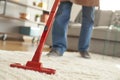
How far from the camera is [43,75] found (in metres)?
0.92

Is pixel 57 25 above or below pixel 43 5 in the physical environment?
below

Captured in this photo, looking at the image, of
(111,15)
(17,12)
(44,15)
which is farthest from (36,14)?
(111,15)

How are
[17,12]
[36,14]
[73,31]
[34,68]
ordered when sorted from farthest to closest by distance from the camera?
[36,14], [17,12], [73,31], [34,68]

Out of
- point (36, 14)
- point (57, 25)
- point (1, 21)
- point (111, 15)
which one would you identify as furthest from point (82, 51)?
point (36, 14)

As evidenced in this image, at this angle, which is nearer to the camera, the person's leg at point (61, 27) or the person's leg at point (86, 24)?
the person's leg at point (61, 27)

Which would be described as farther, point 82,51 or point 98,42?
point 98,42

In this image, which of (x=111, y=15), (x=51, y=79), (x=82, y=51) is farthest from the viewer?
(x=111, y=15)

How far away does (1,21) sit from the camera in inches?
162

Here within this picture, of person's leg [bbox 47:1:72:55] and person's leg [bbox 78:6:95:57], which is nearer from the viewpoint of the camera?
person's leg [bbox 47:1:72:55]

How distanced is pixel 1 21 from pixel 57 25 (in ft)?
8.53

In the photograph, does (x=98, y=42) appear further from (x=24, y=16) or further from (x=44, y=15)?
(x=44, y=15)

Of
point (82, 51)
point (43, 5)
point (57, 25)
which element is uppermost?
point (43, 5)

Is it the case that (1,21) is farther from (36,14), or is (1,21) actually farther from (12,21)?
(36,14)

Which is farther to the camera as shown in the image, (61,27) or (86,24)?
(86,24)
